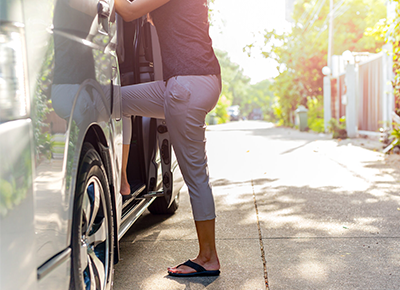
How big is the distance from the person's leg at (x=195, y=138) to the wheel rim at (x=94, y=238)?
69 cm

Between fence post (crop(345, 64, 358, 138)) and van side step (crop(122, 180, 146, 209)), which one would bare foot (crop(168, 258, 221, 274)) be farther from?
fence post (crop(345, 64, 358, 138))

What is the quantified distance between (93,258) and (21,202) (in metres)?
0.86

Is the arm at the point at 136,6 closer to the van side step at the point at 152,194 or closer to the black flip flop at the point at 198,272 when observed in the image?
the van side step at the point at 152,194

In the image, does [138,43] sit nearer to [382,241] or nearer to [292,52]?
[382,241]

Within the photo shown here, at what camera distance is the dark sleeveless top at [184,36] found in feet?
8.80

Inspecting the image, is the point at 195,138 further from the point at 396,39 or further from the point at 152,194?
the point at 396,39

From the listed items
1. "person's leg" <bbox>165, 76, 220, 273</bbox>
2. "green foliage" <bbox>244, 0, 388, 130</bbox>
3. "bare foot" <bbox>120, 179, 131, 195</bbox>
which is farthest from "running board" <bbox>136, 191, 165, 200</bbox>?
"green foliage" <bbox>244, 0, 388, 130</bbox>

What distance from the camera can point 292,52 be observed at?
80.3 ft

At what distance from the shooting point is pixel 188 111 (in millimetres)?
2713

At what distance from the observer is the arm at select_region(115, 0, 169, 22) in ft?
8.45

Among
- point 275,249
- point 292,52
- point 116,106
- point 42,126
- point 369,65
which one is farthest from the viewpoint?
point 292,52

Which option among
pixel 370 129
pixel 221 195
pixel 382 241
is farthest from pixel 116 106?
pixel 370 129

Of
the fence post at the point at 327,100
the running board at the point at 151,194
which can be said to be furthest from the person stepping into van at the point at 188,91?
the fence post at the point at 327,100

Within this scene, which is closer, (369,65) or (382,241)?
(382,241)
